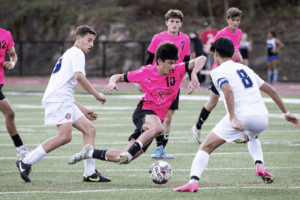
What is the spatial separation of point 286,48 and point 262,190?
27131 mm

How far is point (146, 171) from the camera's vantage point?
6.89m

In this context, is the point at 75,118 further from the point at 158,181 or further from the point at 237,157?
the point at 237,157

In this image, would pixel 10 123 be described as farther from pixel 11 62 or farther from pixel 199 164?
pixel 199 164

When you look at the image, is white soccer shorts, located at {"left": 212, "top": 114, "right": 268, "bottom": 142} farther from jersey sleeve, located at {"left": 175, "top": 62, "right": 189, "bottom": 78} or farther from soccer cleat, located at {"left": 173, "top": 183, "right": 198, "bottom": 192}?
jersey sleeve, located at {"left": 175, "top": 62, "right": 189, "bottom": 78}

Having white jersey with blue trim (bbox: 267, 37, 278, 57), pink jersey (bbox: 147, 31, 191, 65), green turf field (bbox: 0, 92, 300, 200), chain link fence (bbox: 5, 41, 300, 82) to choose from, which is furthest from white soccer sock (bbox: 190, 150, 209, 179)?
chain link fence (bbox: 5, 41, 300, 82)

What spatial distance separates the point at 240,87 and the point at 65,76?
86.0 inches

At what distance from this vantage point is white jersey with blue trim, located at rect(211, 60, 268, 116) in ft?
18.0

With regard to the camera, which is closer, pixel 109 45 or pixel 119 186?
pixel 119 186

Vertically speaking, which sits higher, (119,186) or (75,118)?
(75,118)

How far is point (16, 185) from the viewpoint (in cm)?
593

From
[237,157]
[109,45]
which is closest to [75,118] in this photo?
[237,157]

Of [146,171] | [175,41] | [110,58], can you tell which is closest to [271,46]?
[110,58]

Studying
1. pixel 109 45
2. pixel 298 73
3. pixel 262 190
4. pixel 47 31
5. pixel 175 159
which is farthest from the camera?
pixel 47 31

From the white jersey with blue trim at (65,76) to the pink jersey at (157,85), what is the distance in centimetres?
69
